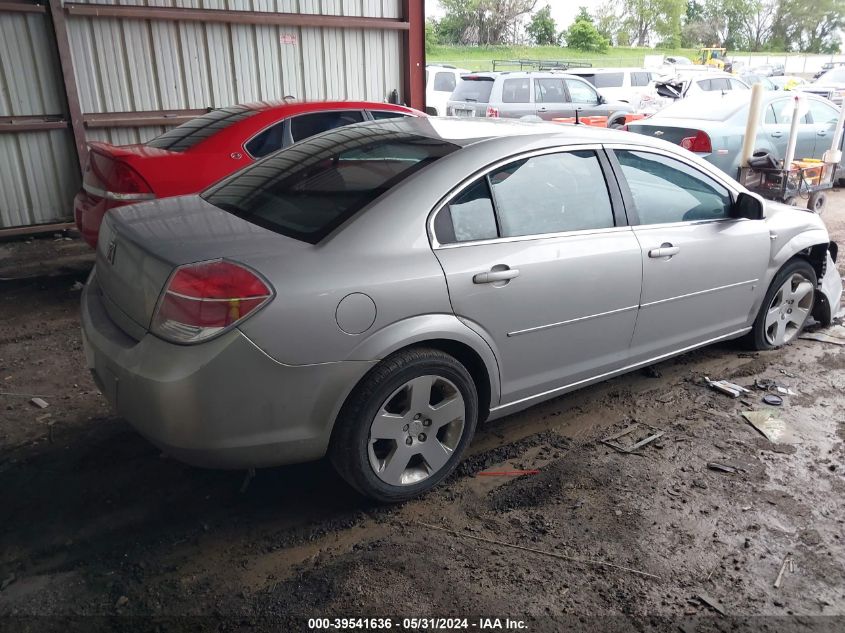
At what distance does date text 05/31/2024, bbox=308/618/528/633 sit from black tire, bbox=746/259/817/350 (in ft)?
10.2

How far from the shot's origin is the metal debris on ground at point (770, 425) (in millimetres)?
3723

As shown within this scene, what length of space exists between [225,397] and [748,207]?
10.9ft

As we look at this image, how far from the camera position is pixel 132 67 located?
8602 mm

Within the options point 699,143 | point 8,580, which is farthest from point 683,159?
point 699,143

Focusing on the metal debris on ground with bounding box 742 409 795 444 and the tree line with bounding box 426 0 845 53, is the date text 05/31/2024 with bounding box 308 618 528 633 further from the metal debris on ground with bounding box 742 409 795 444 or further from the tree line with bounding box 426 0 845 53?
the tree line with bounding box 426 0 845 53

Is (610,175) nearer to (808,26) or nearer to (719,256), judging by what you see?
(719,256)

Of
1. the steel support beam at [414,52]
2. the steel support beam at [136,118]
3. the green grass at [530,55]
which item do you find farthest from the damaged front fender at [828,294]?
the green grass at [530,55]

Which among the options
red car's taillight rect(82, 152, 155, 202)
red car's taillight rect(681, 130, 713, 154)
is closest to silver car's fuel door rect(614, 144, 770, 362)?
red car's taillight rect(82, 152, 155, 202)

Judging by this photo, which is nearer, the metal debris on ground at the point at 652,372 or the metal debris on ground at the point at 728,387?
the metal debris on ground at the point at 728,387

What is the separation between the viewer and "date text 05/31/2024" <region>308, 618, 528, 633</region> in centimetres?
238

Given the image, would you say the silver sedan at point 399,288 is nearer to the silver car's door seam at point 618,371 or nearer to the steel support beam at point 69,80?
the silver car's door seam at point 618,371

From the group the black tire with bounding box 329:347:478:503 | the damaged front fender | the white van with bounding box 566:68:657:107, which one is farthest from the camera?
the white van with bounding box 566:68:657:107

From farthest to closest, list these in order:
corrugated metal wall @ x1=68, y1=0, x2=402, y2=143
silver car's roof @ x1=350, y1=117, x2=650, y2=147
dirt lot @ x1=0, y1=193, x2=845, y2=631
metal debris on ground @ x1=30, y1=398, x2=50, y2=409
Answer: corrugated metal wall @ x1=68, y1=0, x2=402, y2=143 < metal debris on ground @ x1=30, y1=398, x2=50, y2=409 < silver car's roof @ x1=350, y1=117, x2=650, y2=147 < dirt lot @ x1=0, y1=193, x2=845, y2=631

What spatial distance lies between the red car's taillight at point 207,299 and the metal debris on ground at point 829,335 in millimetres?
4367
